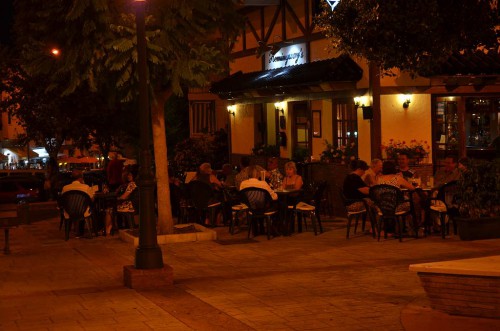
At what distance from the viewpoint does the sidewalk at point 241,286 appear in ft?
28.3

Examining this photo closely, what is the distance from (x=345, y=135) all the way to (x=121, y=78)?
799 cm

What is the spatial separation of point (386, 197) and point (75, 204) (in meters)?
6.09

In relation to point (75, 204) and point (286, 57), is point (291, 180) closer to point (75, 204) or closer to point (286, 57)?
point (75, 204)

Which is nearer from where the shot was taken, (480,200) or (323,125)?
(480,200)

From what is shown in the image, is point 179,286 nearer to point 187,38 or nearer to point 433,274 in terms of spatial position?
point 433,274

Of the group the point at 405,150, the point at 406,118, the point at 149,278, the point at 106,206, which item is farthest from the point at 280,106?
the point at 149,278

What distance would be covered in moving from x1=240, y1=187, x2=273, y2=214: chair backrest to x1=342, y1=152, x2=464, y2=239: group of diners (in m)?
1.46

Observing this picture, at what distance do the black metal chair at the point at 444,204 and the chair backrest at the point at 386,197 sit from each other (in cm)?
84

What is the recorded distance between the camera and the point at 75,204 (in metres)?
16.2

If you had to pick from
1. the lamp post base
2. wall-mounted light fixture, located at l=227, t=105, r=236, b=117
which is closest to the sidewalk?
the lamp post base

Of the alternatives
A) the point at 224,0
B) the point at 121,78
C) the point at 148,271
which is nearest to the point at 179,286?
the point at 148,271

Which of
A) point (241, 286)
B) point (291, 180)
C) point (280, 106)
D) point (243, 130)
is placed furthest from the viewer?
point (243, 130)

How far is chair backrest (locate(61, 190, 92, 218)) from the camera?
1620cm

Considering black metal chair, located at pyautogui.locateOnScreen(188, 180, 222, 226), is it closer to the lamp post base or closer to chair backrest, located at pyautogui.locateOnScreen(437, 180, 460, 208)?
chair backrest, located at pyautogui.locateOnScreen(437, 180, 460, 208)
